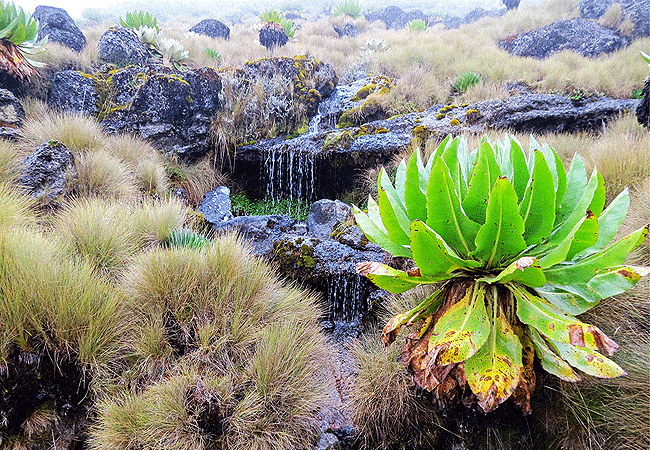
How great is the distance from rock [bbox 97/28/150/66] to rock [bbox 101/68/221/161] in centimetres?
191

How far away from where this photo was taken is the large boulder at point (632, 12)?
9.99 meters

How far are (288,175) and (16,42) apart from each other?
15.3 feet

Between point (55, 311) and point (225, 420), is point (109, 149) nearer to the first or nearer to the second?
point (55, 311)

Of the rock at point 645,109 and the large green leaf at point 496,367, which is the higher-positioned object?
the rock at point 645,109

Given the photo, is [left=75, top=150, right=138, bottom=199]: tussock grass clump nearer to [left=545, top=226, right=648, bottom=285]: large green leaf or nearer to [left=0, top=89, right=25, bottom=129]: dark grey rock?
[left=0, top=89, right=25, bottom=129]: dark grey rock

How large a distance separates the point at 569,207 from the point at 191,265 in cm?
241

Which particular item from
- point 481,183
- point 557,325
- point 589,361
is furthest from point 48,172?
point 589,361

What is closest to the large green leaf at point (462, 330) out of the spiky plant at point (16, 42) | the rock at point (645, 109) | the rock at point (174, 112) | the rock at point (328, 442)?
the rock at point (328, 442)

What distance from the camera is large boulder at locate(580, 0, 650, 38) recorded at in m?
9.99

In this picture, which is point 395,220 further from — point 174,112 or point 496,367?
point 174,112

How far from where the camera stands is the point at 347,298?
3.24 meters

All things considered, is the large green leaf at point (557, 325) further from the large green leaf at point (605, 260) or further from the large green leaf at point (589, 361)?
the large green leaf at point (605, 260)

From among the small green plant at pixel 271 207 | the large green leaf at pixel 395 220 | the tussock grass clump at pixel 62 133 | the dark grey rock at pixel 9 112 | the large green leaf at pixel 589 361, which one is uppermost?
the dark grey rock at pixel 9 112

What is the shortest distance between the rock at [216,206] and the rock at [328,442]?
10.9 feet
